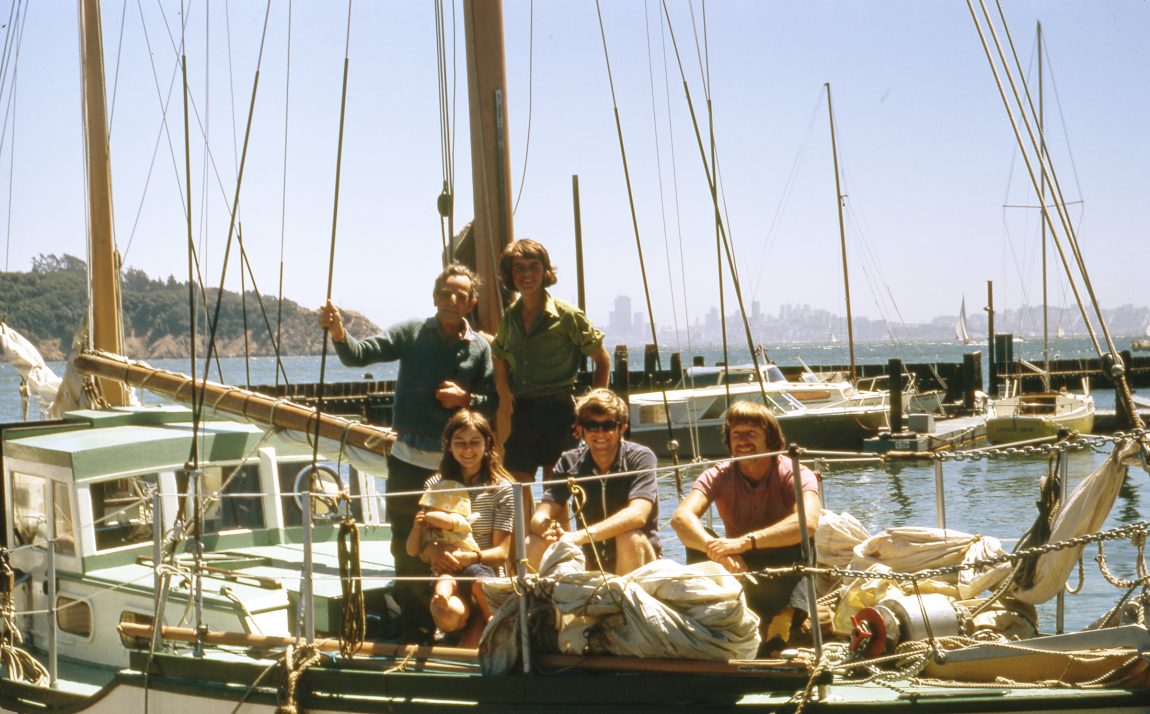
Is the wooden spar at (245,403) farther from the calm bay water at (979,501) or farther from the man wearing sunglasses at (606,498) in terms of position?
the calm bay water at (979,501)

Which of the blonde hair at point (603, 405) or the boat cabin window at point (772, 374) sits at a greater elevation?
the blonde hair at point (603, 405)

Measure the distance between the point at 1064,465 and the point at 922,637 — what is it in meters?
1.49

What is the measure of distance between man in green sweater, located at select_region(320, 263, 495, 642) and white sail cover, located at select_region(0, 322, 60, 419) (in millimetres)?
7595

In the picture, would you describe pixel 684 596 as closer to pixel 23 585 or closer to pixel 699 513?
pixel 699 513

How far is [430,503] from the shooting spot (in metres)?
5.72

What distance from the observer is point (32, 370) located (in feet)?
43.5

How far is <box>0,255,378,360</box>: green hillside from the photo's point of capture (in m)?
85.4

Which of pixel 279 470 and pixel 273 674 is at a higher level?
pixel 279 470

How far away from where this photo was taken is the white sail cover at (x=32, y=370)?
1314cm

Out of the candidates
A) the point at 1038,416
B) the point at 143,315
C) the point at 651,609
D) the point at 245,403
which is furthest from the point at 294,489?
the point at 143,315

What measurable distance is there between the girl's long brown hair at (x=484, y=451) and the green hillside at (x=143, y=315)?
2750 centimetres

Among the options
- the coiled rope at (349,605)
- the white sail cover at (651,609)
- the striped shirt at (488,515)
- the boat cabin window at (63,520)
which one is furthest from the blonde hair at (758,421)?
the boat cabin window at (63,520)

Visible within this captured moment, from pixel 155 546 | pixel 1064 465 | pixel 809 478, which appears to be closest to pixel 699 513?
pixel 809 478

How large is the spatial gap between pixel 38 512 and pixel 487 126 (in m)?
4.10
